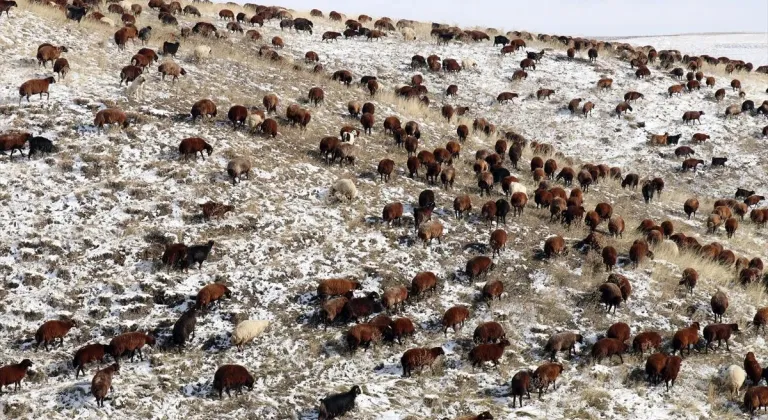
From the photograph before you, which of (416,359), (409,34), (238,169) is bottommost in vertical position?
(416,359)

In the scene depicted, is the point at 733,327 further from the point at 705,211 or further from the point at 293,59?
the point at 293,59

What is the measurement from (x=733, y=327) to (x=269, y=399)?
10.7m

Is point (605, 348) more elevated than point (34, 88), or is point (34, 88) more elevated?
point (34, 88)

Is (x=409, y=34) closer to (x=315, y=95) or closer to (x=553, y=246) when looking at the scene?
(x=315, y=95)

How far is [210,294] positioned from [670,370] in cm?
977

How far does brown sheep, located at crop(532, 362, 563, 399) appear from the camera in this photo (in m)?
14.0

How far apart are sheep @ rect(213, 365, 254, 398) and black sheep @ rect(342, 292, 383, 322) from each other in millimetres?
2908

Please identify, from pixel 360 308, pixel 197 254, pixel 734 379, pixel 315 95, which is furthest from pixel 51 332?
pixel 315 95

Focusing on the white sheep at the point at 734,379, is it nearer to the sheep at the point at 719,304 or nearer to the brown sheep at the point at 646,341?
the brown sheep at the point at 646,341

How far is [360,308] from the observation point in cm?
1563

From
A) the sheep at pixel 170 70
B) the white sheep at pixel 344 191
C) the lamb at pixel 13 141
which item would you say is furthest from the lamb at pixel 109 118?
the white sheep at pixel 344 191

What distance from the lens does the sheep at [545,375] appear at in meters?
14.0

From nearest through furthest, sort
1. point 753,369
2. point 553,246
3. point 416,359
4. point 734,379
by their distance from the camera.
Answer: point 416,359
point 734,379
point 753,369
point 553,246

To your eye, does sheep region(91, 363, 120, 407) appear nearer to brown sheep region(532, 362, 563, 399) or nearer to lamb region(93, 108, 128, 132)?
brown sheep region(532, 362, 563, 399)
